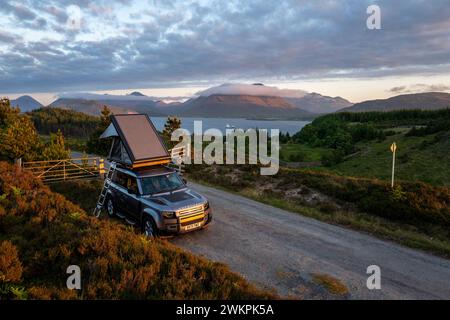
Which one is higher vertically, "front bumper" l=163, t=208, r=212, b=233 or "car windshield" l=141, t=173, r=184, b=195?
"car windshield" l=141, t=173, r=184, b=195

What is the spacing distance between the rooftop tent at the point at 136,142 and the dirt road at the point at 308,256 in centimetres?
363

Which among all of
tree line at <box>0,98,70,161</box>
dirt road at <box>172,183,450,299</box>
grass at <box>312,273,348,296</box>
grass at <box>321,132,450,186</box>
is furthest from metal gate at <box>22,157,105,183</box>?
grass at <box>321,132,450,186</box>

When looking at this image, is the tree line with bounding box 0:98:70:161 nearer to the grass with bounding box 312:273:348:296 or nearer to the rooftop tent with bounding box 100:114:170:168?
the rooftop tent with bounding box 100:114:170:168

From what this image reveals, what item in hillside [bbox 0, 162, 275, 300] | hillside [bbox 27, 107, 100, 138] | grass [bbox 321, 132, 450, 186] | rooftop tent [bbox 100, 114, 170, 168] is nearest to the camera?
hillside [bbox 0, 162, 275, 300]

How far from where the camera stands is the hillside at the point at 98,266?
5.66m

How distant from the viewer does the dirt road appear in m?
7.49

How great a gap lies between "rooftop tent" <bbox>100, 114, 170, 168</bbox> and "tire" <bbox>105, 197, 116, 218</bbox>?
5.50 feet

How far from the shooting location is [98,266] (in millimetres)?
6355

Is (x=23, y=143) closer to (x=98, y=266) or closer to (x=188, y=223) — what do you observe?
(x=188, y=223)

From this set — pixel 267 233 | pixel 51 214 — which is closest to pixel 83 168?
pixel 51 214

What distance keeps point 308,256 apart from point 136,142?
8038 millimetres

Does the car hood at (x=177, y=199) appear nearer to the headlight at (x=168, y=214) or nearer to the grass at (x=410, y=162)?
the headlight at (x=168, y=214)

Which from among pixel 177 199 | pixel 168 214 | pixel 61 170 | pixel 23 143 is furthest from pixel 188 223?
pixel 23 143
